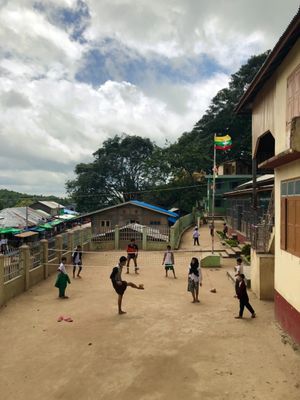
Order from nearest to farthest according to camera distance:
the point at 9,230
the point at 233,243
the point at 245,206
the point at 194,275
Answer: the point at 194,275 < the point at 233,243 < the point at 245,206 < the point at 9,230

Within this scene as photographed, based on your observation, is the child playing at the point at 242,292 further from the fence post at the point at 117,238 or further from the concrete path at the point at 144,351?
the fence post at the point at 117,238

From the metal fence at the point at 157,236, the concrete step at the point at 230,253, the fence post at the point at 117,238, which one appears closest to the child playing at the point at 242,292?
the concrete step at the point at 230,253

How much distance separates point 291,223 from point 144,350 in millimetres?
4520

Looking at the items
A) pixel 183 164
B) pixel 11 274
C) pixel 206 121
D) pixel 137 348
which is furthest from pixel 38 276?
pixel 206 121

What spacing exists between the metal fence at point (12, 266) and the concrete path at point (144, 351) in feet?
3.02

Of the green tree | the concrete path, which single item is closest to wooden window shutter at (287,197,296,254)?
A: the concrete path

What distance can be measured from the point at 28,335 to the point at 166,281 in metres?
7.37

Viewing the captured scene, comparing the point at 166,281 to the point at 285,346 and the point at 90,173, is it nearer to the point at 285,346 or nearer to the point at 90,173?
the point at 285,346

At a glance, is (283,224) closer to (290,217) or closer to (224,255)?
(290,217)

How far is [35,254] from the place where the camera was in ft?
50.2

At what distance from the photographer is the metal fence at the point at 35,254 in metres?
15.0

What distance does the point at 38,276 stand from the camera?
15281 millimetres

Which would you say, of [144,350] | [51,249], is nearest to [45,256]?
[51,249]

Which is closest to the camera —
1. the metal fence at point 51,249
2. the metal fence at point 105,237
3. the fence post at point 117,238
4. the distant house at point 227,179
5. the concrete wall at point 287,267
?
the concrete wall at point 287,267
